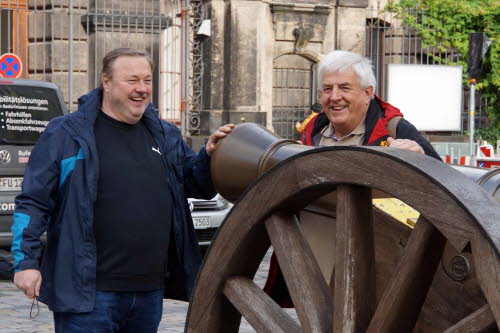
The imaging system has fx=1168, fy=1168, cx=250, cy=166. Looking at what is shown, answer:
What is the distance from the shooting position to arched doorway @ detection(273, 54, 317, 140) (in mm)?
23797

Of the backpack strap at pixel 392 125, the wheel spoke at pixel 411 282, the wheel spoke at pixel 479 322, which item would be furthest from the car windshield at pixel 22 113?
the wheel spoke at pixel 479 322

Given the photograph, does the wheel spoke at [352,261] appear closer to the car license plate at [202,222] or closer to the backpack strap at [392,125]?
the backpack strap at [392,125]

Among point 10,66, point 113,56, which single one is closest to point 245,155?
point 113,56

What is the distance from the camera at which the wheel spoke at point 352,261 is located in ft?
10.5

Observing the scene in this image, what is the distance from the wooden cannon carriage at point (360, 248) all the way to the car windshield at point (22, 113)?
7.40 metres

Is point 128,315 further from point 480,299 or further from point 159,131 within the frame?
point 480,299

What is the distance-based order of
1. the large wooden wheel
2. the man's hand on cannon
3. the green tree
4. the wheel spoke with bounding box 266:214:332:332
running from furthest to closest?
the green tree
the man's hand on cannon
the wheel spoke with bounding box 266:214:332:332
the large wooden wheel

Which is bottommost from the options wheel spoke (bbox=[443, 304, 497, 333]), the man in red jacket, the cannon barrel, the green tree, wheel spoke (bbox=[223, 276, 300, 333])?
wheel spoke (bbox=[223, 276, 300, 333])

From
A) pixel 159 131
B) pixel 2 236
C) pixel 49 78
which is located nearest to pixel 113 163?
pixel 159 131

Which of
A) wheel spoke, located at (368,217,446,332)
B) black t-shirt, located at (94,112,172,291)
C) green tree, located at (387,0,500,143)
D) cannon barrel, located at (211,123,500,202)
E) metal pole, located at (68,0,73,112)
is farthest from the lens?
green tree, located at (387,0,500,143)

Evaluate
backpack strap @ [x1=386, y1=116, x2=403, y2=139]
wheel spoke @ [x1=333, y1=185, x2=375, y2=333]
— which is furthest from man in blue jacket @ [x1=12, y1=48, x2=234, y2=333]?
wheel spoke @ [x1=333, y1=185, x2=375, y2=333]

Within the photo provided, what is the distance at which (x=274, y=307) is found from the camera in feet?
11.8

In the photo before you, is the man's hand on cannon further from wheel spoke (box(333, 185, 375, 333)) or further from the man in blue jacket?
wheel spoke (box(333, 185, 375, 333))

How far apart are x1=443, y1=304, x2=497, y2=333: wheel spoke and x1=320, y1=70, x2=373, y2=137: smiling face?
60.0 inches
